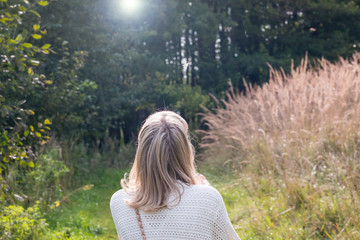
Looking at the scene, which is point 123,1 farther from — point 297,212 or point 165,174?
point 165,174

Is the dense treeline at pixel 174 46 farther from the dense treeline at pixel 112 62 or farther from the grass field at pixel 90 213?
the grass field at pixel 90 213

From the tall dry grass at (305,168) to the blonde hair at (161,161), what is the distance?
2171 mm

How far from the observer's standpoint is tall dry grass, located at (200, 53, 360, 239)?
13.6 ft

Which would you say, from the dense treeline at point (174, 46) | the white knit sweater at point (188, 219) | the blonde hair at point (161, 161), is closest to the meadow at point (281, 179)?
the dense treeline at point (174, 46)

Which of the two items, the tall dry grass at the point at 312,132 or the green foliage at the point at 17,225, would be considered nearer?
the green foliage at the point at 17,225

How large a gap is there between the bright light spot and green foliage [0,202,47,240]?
8.40m

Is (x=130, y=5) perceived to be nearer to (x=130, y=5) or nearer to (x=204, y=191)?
(x=130, y=5)

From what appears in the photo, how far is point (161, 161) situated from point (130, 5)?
1067 cm

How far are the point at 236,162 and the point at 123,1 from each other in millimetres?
6327

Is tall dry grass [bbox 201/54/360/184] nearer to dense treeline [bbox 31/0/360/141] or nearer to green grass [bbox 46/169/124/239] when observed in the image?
dense treeline [bbox 31/0/360/141]

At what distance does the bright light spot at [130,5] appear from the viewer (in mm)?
11711

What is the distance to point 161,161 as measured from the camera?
7.06 ft

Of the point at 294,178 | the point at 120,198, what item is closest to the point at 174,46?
the point at 294,178

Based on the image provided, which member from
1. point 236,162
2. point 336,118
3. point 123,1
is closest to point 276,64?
point 123,1
